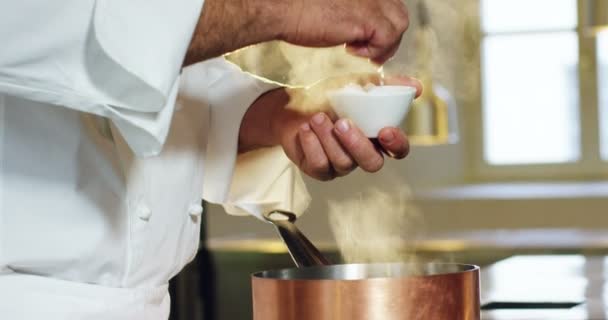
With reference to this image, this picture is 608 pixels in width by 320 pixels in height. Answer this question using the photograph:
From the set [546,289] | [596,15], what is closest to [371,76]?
[546,289]

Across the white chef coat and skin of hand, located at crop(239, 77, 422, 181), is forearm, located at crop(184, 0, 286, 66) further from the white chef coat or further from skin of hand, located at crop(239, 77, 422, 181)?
skin of hand, located at crop(239, 77, 422, 181)

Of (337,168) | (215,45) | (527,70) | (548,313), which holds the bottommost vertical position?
(548,313)

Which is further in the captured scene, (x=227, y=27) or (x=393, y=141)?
(x=393, y=141)

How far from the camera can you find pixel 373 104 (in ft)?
3.86

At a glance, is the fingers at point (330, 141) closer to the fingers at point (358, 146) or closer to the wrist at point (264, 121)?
the fingers at point (358, 146)

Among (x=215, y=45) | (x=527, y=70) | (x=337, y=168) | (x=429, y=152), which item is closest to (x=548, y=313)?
(x=337, y=168)

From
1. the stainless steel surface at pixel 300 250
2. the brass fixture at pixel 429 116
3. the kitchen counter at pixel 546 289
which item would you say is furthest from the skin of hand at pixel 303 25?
the brass fixture at pixel 429 116

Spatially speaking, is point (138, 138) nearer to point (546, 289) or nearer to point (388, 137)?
point (388, 137)

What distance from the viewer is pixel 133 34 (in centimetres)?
97

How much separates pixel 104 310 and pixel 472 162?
6315 millimetres

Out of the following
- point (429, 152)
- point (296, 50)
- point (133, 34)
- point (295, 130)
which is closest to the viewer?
point (133, 34)

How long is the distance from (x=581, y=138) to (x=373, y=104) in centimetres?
624

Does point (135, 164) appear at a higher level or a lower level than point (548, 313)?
higher

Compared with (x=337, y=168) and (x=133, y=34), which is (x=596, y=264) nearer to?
(x=337, y=168)
